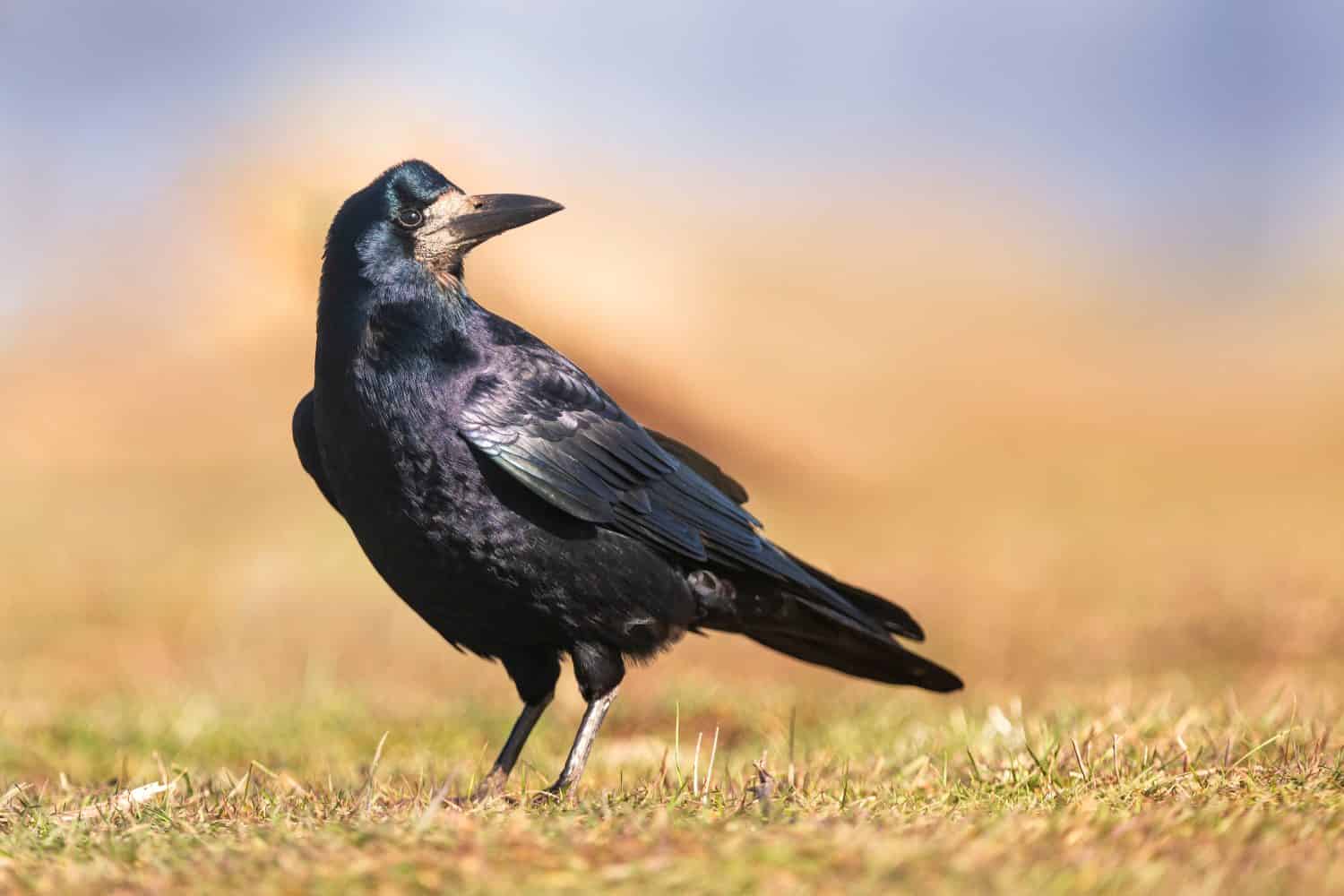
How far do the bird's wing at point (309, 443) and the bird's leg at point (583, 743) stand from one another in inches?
38.4

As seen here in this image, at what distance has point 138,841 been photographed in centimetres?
301

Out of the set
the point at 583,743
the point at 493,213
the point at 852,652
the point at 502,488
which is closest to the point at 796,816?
the point at 583,743

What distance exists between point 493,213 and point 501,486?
93 centimetres

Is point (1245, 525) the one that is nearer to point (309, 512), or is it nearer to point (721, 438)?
point (721, 438)

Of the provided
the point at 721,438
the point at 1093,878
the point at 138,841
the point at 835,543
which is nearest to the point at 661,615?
the point at 138,841

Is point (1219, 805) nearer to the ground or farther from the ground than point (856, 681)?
farther from the ground

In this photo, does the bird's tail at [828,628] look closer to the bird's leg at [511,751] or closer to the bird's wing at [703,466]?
the bird's wing at [703,466]

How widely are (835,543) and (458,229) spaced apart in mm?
8679

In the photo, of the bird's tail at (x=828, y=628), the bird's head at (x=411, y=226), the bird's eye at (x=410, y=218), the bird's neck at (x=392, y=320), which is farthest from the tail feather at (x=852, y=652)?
the bird's eye at (x=410, y=218)

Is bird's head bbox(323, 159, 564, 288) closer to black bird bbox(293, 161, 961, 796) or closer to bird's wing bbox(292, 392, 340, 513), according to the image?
black bird bbox(293, 161, 961, 796)

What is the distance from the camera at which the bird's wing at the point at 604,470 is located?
418cm

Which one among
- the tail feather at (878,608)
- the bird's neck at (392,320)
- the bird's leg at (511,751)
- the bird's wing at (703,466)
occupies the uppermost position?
the bird's neck at (392,320)

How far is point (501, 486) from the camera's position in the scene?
13.7 ft

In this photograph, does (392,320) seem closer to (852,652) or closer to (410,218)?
(410,218)
